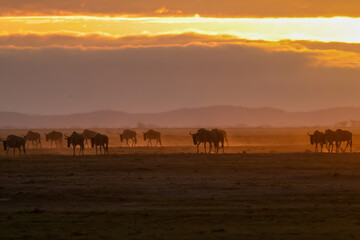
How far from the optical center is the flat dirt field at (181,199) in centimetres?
2109

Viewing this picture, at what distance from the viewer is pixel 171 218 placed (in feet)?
76.4

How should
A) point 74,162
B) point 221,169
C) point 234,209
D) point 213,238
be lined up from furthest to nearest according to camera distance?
point 74,162 < point 221,169 < point 234,209 < point 213,238

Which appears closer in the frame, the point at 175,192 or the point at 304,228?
the point at 304,228

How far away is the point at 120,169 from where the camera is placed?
41875 millimetres

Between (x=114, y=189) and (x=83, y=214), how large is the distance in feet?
24.3

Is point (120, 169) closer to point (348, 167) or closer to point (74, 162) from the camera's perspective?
point (74, 162)

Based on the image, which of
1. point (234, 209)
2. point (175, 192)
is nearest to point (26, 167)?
point (175, 192)

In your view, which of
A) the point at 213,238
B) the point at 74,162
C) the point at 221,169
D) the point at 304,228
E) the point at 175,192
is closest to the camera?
the point at 213,238

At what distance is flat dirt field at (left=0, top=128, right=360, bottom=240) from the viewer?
21094 millimetres

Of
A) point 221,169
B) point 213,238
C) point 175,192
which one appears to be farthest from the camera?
point 221,169

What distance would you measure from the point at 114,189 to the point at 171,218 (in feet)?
28.6

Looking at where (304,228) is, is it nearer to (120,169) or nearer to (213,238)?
(213,238)

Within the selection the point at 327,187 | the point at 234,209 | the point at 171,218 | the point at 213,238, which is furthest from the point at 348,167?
the point at 213,238

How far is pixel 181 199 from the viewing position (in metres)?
28.2
